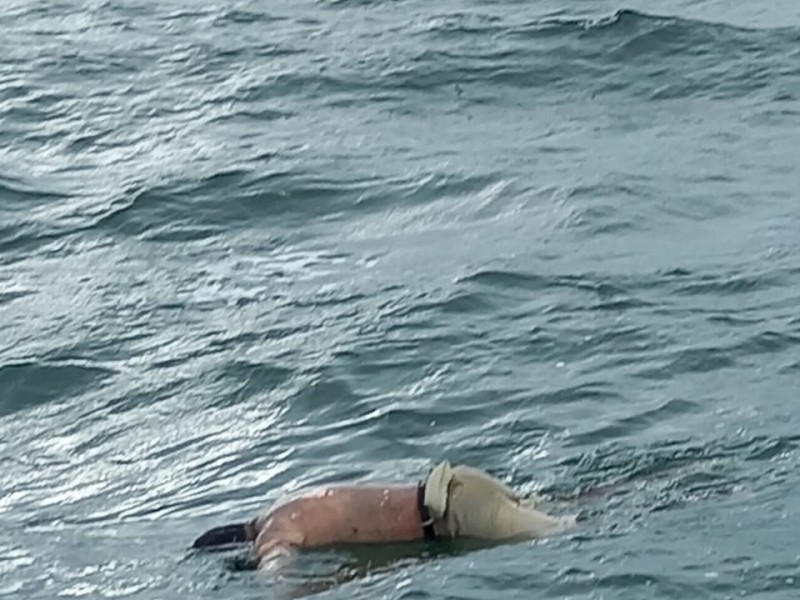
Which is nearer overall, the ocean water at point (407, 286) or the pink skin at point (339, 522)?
the pink skin at point (339, 522)

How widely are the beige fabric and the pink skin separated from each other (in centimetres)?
11

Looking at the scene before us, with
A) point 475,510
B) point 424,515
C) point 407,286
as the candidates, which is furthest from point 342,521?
point 407,286

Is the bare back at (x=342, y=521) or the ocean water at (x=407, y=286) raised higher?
the bare back at (x=342, y=521)

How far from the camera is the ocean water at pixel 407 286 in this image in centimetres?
930

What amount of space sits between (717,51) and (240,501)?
28.3ft

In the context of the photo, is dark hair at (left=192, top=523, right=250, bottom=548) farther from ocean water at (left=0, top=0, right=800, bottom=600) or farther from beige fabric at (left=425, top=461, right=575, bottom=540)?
beige fabric at (left=425, top=461, right=575, bottom=540)

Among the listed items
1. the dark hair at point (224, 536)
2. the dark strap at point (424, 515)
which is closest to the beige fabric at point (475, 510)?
the dark strap at point (424, 515)

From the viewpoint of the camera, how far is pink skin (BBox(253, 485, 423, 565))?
877cm

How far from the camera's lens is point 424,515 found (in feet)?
28.9

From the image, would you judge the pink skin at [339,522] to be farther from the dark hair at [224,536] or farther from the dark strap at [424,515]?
the dark hair at [224,536]

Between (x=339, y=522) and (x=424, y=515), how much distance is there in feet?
1.15

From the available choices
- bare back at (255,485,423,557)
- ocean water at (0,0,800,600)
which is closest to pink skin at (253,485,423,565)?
bare back at (255,485,423,557)

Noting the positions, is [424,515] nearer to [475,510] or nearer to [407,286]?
[475,510]

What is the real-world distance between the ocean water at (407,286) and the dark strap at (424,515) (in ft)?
0.35
